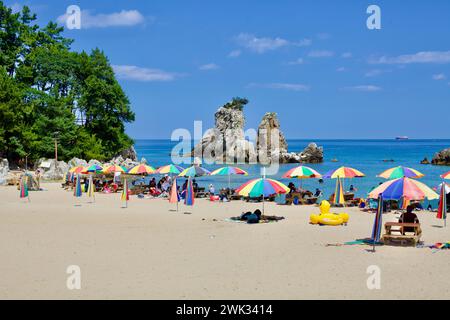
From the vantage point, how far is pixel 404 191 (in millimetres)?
15617

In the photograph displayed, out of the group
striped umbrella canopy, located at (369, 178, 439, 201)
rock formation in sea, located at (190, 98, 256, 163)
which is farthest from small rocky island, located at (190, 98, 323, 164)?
striped umbrella canopy, located at (369, 178, 439, 201)

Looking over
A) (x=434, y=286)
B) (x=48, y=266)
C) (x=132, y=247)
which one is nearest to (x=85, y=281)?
(x=48, y=266)

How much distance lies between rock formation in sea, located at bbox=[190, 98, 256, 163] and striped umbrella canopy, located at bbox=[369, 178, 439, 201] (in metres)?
83.3

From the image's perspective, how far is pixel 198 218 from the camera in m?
21.2

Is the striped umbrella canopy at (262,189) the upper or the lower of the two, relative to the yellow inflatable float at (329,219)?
upper


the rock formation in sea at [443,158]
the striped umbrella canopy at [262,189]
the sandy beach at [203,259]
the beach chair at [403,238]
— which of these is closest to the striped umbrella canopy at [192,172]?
the sandy beach at [203,259]

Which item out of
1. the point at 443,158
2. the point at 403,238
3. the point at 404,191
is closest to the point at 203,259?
the point at 403,238

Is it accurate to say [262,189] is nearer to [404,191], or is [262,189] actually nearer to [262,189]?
[262,189]

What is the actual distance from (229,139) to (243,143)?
469cm

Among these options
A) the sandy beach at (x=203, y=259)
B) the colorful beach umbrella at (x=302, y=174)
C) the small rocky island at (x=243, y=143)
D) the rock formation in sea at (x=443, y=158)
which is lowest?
the sandy beach at (x=203, y=259)

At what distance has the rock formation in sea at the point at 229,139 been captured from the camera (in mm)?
101000

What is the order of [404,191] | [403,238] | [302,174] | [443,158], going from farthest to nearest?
[443,158], [302,174], [404,191], [403,238]

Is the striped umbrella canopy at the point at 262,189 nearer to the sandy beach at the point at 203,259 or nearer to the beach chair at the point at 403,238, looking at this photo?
the sandy beach at the point at 203,259

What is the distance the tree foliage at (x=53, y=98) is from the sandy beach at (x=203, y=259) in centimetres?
3351
